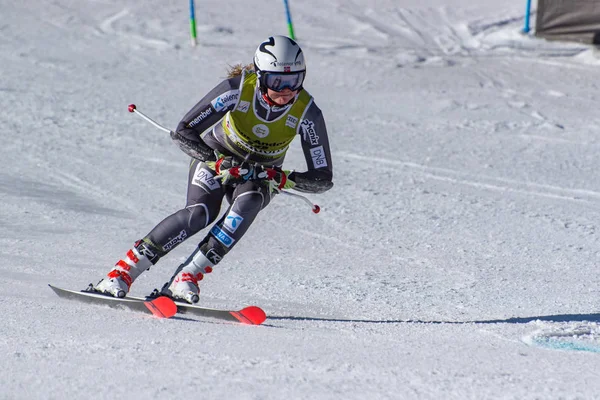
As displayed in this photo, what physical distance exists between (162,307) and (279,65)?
1612mm

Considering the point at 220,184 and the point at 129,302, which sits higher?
the point at 220,184

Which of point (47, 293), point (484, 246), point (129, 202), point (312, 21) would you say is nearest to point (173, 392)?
point (47, 293)

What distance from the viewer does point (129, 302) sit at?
17.5ft

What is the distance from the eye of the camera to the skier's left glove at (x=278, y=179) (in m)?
5.39

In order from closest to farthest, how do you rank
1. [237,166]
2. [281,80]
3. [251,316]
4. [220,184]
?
[251,316] < [281,80] < [237,166] < [220,184]

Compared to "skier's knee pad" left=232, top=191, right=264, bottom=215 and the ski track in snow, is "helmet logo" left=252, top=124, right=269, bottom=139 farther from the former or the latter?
the ski track in snow

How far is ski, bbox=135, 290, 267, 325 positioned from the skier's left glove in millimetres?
773

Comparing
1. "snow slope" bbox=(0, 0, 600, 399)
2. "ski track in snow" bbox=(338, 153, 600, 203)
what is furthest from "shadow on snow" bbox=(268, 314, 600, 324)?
"ski track in snow" bbox=(338, 153, 600, 203)

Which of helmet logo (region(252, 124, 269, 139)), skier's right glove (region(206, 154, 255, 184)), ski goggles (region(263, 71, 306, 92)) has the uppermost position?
ski goggles (region(263, 71, 306, 92))

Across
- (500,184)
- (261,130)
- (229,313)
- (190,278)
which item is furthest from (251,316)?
(500,184)

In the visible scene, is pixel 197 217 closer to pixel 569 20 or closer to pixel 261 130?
pixel 261 130

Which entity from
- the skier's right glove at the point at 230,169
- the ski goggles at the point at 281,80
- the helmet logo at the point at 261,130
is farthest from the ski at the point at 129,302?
the ski goggles at the point at 281,80

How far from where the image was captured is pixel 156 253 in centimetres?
544

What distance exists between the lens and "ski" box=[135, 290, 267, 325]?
5195mm
